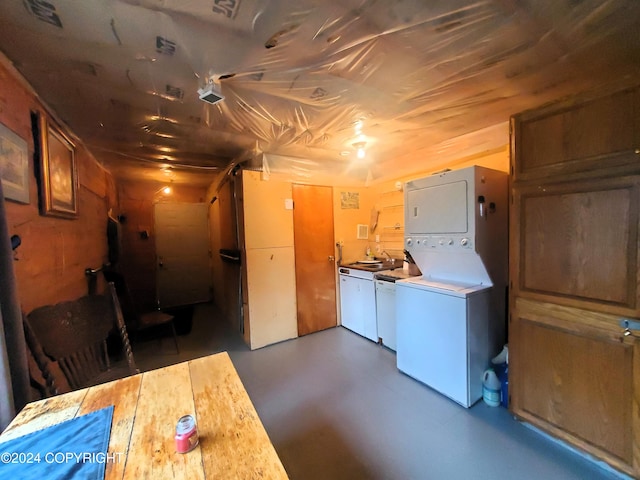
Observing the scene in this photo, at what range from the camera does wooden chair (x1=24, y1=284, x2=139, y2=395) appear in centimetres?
141

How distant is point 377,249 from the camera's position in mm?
3904

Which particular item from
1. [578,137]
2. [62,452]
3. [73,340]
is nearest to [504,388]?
[578,137]

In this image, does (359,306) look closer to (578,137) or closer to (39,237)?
(578,137)

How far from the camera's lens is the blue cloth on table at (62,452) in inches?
27.4

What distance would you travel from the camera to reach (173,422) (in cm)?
90

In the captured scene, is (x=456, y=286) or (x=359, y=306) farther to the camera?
(x=359, y=306)

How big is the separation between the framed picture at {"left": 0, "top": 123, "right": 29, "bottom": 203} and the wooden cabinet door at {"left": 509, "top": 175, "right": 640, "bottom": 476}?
2963 millimetres

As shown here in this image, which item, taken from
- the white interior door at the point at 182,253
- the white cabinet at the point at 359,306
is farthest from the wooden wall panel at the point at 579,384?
the white interior door at the point at 182,253

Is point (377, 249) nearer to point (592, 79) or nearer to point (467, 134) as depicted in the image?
point (467, 134)

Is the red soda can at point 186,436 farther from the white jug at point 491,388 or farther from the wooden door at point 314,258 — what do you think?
the wooden door at point 314,258

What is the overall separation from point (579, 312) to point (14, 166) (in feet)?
10.8

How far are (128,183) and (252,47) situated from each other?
14.2ft

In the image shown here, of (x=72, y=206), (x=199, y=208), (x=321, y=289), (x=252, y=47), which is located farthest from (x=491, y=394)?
(x=199, y=208)

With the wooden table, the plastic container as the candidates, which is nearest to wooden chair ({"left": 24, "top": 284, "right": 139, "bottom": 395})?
→ the wooden table
